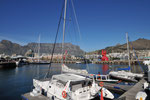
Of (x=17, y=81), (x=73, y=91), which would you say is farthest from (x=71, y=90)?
(x=17, y=81)

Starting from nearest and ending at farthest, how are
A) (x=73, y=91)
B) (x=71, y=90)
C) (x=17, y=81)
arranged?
1. (x=73, y=91)
2. (x=71, y=90)
3. (x=17, y=81)

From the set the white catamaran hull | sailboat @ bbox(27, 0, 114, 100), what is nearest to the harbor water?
sailboat @ bbox(27, 0, 114, 100)

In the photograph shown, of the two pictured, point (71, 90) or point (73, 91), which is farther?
point (71, 90)

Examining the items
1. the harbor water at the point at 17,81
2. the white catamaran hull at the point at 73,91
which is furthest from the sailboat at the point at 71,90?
the harbor water at the point at 17,81

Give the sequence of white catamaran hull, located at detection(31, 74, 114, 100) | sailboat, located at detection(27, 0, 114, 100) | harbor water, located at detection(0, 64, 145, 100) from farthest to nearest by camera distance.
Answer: harbor water, located at detection(0, 64, 145, 100)
sailboat, located at detection(27, 0, 114, 100)
white catamaran hull, located at detection(31, 74, 114, 100)

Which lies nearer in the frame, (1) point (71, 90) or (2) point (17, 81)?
(1) point (71, 90)

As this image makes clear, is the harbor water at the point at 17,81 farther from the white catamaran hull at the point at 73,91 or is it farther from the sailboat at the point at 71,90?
the white catamaran hull at the point at 73,91

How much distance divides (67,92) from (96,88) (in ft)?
8.99

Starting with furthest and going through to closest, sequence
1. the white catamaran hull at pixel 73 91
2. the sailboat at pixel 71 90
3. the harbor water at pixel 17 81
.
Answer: the harbor water at pixel 17 81 → the sailboat at pixel 71 90 → the white catamaran hull at pixel 73 91

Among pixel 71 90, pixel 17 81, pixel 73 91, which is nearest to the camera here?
pixel 73 91

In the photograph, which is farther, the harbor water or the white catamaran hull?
the harbor water

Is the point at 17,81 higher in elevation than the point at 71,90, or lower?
lower

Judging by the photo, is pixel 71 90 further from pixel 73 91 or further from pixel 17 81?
pixel 17 81

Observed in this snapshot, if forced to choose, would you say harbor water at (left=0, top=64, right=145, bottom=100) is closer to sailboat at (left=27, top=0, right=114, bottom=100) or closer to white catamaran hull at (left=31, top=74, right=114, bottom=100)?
sailboat at (left=27, top=0, right=114, bottom=100)
